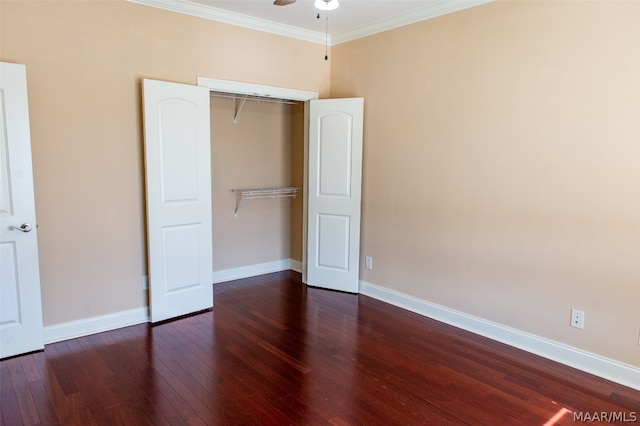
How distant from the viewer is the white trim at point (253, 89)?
394 cm

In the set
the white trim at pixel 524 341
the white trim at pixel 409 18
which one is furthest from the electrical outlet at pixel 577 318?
the white trim at pixel 409 18

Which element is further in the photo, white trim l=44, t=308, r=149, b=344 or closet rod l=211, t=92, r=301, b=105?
closet rod l=211, t=92, r=301, b=105

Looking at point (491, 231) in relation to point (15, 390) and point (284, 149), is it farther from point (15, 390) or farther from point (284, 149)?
point (15, 390)

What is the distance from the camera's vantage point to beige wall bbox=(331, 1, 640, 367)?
2746 millimetres

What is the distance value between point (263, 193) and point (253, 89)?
4.45 ft

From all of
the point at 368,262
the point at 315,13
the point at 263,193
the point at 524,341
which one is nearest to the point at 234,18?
the point at 315,13

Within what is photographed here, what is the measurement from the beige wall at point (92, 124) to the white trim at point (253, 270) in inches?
49.9

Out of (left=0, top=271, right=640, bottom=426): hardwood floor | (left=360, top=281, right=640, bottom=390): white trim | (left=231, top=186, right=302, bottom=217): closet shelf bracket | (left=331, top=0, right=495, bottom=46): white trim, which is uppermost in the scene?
(left=331, top=0, right=495, bottom=46): white trim

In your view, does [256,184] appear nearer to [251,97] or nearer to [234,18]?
[251,97]

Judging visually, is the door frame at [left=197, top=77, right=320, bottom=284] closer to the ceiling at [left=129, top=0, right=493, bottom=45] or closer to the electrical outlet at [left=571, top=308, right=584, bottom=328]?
the ceiling at [left=129, top=0, right=493, bottom=45]

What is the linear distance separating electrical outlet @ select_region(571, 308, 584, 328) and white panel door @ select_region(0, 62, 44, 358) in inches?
157

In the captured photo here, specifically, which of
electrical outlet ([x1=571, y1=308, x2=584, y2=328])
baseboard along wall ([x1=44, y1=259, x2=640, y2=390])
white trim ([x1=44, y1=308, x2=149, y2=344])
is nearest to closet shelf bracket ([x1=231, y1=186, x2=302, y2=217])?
baseboard along wall ([x1=44, y1=259, x2=640, y2=390])

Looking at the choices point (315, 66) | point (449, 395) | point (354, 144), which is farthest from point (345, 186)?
point (449, 395)

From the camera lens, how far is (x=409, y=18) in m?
3.88
